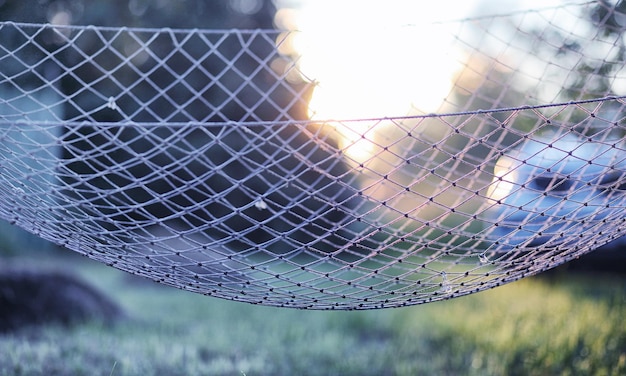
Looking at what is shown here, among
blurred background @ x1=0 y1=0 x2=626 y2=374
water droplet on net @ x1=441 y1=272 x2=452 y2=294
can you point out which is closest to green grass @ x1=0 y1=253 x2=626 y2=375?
blurred background @ x1=0 y1=0 x2=626 y2=374

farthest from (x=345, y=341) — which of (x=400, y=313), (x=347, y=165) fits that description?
(x=347, y=165)

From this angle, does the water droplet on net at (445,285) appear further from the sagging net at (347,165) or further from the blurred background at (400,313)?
the blurred background at (400,313)

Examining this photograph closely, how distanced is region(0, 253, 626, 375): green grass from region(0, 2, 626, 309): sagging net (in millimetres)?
186

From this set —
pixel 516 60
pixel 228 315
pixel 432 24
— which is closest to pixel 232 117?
pixel 228 315

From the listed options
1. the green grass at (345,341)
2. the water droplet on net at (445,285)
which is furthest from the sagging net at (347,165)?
the green grass at (345,341)

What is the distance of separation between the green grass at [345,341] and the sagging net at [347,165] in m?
0.19

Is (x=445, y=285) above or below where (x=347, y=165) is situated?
below

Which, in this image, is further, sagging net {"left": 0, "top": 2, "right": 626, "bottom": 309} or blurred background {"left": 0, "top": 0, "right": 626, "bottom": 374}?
blurred background {"left": 0, "top": 0, "right": 626, "bottom": 374}

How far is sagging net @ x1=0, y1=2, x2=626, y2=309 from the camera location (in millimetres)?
1128

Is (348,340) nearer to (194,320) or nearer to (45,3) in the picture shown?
(194,320)

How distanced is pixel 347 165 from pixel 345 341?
88 centimetres

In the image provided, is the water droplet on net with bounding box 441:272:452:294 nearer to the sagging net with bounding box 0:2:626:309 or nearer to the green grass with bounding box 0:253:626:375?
the sagging net with bounding box 0:2:626:309

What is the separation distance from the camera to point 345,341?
6.90 feet

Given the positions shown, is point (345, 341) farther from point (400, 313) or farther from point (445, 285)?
point (445, 285)
